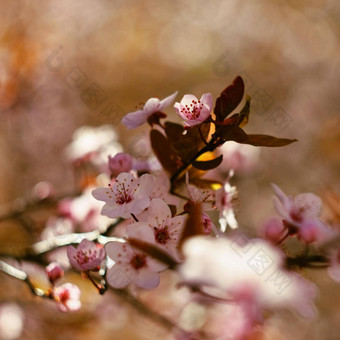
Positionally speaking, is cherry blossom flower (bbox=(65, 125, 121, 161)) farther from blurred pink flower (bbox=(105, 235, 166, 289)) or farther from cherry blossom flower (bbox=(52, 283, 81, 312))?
blurred pink flower (bbox=(105, 235, 166, 289))

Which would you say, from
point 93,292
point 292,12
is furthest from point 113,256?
point 292,12

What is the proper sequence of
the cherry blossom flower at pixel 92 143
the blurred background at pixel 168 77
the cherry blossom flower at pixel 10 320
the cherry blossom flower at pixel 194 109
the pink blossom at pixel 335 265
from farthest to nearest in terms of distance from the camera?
1. the blurred background at pixel 168 77
2. the cherry blossom flower at pixel 10 320
3. the cherry blossom flower at pixel 92 143
4. the cherry blossom flower at pixel 194 109
5. the pink blossom at pixel 335 265

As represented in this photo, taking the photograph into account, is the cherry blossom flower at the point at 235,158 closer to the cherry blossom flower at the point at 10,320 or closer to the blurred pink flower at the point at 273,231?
the blurred pink flower at the point at 273,231

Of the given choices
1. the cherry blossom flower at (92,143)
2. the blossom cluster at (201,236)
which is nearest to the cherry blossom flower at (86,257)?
the blossom cluster at (201,236)

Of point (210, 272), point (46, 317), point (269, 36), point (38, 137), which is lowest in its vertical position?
point (46, 317)

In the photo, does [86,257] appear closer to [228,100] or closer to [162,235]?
[162,235]

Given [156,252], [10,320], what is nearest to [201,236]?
[156,252]

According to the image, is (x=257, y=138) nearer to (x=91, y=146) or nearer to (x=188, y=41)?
(x=91, y=146)
